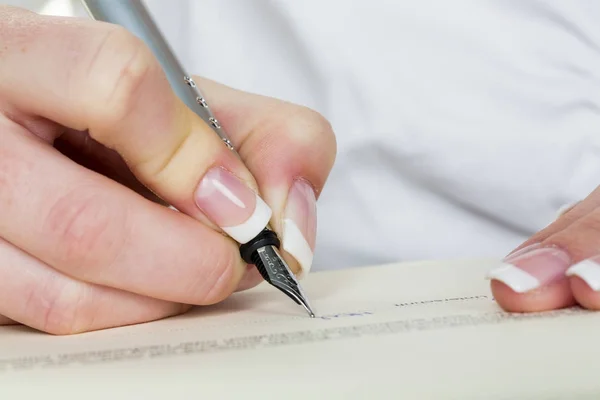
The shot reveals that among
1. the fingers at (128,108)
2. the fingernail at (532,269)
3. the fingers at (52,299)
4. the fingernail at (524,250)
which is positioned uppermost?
the fingers at (128,108)

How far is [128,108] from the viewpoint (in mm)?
357

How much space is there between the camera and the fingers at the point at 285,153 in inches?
16.5

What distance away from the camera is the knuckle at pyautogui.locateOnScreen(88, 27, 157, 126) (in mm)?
355

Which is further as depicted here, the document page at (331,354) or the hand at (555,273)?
the hand at (555,273)

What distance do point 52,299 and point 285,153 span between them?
0.15m

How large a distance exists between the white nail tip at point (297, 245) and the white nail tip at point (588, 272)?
0.44 ft

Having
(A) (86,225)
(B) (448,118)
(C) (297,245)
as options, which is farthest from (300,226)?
(B) (448,118)

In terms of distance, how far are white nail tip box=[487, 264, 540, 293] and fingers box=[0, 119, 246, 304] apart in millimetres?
135

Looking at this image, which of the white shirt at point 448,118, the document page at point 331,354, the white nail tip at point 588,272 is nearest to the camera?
the document page at point 331,354

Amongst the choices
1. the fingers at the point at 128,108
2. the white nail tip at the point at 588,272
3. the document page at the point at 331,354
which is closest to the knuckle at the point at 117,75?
the fingers at the point at 128,108

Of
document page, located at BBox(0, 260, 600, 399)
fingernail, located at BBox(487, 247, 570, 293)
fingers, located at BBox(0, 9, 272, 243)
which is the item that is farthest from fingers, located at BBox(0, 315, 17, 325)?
fingernail, located at BBox(487, 247, 570, 293)

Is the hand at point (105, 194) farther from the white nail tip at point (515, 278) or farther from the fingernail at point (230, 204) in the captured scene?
the white nail tip at point (515, 278)

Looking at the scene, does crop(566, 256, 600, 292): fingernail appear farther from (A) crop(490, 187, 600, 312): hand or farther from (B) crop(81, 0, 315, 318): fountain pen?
(B) crop(81, 0, 315, 318): fountain pen

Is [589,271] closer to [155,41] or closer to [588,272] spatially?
[588,272]
